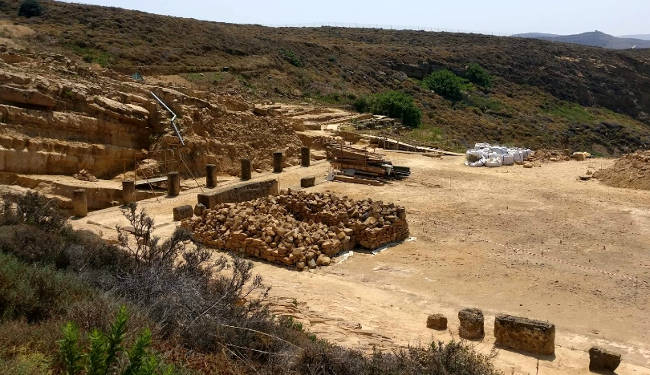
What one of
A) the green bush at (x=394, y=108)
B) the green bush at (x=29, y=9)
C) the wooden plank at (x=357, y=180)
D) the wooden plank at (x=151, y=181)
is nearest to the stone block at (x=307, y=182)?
the wooden plank at (x=357, y=180)

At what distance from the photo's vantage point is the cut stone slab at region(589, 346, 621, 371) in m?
7.19

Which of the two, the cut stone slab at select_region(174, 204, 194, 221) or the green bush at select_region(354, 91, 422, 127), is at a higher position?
the green bush at select_region(354, 91, 422, 127)

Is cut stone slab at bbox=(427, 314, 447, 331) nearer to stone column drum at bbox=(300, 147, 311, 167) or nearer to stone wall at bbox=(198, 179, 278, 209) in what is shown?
stone wall at bbox=(198, 179, 278, 209)

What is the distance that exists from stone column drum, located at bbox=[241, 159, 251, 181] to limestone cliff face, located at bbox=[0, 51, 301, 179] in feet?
2.90

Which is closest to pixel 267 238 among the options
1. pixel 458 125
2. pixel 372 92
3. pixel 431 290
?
pixel 431 290

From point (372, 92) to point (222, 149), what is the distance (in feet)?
98.8

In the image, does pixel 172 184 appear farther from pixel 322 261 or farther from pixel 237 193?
pixel 322 261

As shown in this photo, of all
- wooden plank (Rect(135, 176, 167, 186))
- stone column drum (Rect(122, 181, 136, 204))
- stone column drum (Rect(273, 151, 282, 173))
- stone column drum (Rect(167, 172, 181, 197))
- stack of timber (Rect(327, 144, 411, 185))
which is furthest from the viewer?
stone column drum (Rect(273, 151, 282, 173))

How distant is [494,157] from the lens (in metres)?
22.6

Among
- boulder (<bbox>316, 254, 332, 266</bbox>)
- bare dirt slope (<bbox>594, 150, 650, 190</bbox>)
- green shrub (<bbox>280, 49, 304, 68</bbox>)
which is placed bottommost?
boulder (<bbox>316, 254, 332, 266</bbox>)

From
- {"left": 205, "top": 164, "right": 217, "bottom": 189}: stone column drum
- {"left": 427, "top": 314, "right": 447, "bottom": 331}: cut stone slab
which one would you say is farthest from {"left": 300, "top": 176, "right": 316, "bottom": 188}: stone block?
{"left": 427, "top": 314, "right": 447, "bottom": 331}: cut stone slab

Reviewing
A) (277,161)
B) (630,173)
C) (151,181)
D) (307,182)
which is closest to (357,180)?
(307,182)

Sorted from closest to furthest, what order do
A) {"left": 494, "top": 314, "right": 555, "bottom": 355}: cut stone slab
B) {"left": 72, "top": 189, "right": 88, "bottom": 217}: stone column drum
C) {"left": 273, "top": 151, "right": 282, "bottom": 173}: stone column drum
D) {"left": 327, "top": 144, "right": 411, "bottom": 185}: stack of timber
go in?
{"left": 494, "top": 314, "right": 555, "bottom": 355}: cut stone slab < {"left": 72, "top": 189, "right": 88, "bottom": 217}: stone column drum < {"left": 327, "top": 144, "right": 411, "bottom": 185}: stack of timber < {"left": 273, "top": 151, "right": 282, "bottom": 173}: stone column drum

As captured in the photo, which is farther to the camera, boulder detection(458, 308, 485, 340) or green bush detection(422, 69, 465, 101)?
green bush detection(422, 69, 465, 101)
